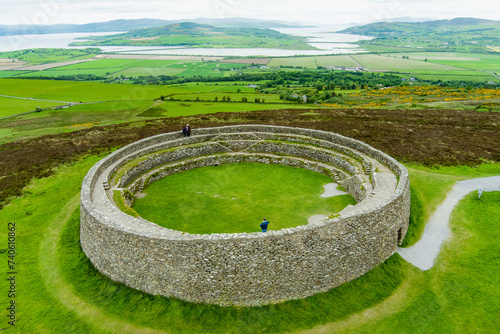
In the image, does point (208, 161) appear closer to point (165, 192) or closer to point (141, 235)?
point (165, 192)

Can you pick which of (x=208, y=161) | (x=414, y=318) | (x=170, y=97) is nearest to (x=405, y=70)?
(x=170, y=97)

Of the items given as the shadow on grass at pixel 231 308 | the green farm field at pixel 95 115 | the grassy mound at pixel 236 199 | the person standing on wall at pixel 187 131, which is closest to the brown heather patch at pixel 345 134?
the person standing on wall at pixel 187 131

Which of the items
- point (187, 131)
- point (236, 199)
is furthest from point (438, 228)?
point (187, 131)

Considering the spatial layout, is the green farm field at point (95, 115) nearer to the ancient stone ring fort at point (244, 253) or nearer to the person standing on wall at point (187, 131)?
the person standing on wall at point (187, 131)

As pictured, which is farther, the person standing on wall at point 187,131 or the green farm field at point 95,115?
the green farm field at point 95,115

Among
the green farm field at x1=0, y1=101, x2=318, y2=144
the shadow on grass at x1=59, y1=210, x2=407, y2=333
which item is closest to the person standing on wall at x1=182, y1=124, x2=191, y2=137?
the green farm field at x1=0, y1=101, x2=318, y2=144

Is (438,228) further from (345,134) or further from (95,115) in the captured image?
(95,115)

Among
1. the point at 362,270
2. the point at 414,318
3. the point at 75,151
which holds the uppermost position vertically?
the point at 75,151
